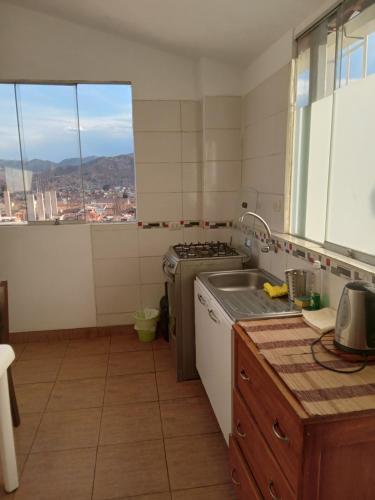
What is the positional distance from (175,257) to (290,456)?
66.7 inches

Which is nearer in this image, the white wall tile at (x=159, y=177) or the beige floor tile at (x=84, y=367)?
the beige floor tile at (x=84, y=367)

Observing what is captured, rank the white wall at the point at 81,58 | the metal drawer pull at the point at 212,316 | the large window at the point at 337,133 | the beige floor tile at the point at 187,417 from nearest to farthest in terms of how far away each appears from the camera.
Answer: the large window at the point at 337,133 < the metal drawer pull at the point at 212,316 < the beige floor tile at the point at 187,417 < the white wall at the point at 81,58

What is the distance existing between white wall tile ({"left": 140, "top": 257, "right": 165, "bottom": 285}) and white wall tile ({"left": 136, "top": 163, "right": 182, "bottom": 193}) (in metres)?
0.63

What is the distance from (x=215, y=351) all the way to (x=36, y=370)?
164 cm

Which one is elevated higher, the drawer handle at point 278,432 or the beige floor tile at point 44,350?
the drawer handle at point 278,432

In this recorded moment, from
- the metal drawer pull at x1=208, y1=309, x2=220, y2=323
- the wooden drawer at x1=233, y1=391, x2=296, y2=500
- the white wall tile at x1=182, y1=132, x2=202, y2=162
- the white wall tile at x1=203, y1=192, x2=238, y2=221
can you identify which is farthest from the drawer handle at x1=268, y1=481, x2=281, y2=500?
the white wall tile at x1=182, y1=132, x2=202, y2=162

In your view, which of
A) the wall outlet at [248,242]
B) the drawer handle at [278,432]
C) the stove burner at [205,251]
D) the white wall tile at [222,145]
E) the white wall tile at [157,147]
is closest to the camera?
the drawer handle at [278,432]

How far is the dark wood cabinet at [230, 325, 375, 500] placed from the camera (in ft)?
3.32

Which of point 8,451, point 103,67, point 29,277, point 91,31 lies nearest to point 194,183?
point 103,67

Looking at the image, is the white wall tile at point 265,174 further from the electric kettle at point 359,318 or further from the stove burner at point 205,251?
the electric kettle at point 359,318

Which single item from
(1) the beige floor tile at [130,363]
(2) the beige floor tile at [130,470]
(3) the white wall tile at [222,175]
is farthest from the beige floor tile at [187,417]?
(3) the white wall tile at [222,175]

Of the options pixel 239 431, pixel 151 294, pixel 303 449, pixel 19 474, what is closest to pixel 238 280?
pixel 239 431

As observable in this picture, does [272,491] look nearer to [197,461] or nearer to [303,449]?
[303,449]

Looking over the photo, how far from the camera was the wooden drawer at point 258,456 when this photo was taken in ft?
3.87
